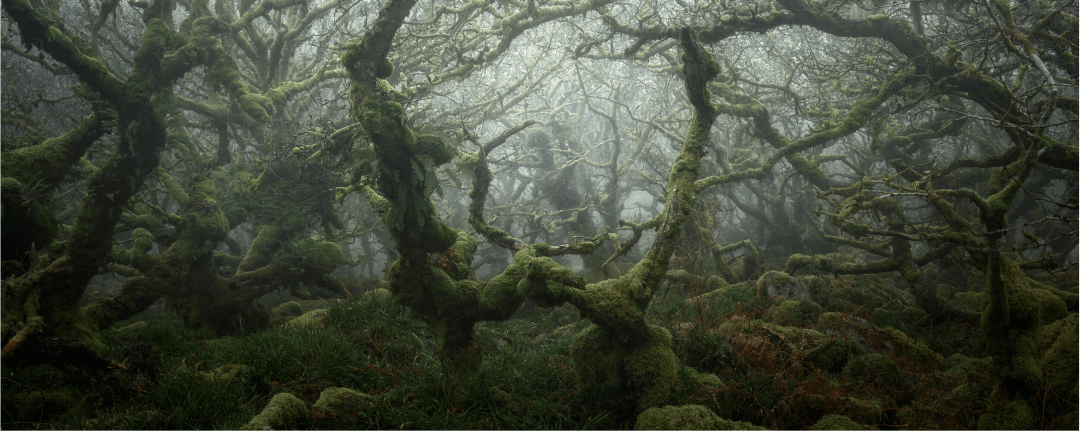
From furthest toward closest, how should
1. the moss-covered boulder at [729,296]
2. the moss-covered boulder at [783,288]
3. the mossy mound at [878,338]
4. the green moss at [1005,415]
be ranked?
the moss-covered boulder at [729,296]
the moss-covered boulder at [783,288]
the mossy mound at [878,338]
the green moss at [1005,415]

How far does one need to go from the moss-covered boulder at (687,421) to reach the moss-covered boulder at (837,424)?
0.67 meters

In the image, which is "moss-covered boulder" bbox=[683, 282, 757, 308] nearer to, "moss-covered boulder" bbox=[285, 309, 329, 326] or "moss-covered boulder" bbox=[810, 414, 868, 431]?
"moss-covered boulder" bbox=[810, 414, 868, 431]

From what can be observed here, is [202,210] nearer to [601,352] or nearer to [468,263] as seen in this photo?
[468,263]

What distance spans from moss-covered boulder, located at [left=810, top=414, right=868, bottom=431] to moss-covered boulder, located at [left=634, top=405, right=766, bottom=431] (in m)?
0.67

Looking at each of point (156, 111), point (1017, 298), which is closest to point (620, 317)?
point (1017, 298)

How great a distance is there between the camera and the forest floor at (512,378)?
A: 419 cm

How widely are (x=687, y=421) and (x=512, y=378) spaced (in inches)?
78.1

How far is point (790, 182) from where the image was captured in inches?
575

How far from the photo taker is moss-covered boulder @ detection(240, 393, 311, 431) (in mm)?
3623

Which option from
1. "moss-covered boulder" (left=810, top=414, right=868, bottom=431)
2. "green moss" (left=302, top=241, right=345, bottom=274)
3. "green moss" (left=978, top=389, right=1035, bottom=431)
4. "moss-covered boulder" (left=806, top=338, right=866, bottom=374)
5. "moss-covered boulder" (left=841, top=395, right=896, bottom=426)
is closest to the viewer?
"green moss" (left=978, top=389, right=1035, bottom=431)

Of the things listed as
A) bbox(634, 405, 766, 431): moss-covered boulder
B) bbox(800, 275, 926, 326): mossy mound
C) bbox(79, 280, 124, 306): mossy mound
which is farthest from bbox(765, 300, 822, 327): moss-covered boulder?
bbox(79, 280, 124, 306): mossy mound

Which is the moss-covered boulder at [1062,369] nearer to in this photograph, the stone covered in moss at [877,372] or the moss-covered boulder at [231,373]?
the stone covered in moss at [877,372]

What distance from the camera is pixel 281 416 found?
149 inches

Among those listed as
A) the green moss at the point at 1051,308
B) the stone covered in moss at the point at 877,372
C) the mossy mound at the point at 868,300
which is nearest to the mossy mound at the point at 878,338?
the stone covered in moss at the point at 877,372
